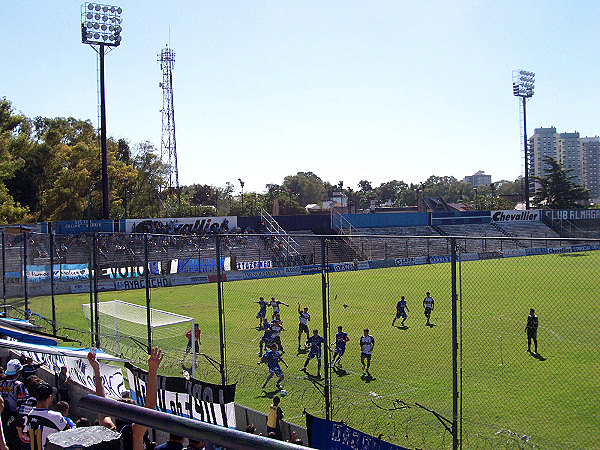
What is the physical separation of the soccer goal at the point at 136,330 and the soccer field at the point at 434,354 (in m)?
0.87

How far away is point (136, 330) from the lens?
1636 cm

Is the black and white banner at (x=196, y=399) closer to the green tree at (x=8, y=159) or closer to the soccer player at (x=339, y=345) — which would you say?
the soccer player at (x=339, y=345)

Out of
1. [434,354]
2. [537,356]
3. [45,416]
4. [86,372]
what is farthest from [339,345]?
[45,416]

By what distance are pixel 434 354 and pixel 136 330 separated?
9810mm

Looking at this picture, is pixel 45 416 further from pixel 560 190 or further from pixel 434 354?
pixel 560 190

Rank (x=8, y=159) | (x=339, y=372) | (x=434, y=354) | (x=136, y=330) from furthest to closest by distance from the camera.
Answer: (x=8, y=159), (x=434, y=354), (x=339, y=372), (x=136, y=330)

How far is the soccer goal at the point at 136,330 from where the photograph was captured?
1530 cm

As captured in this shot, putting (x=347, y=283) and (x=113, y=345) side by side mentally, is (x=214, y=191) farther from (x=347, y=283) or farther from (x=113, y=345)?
(x=113, y=345)

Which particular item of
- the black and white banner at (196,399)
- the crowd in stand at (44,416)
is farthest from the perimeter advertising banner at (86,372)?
the black and white banner at (196,399)

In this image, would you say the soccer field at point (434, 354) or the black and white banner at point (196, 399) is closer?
the black and white banner at point (196, 399)

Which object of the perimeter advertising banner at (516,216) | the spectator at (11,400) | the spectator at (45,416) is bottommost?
the spectator at (11,400)

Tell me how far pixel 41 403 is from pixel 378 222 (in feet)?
186

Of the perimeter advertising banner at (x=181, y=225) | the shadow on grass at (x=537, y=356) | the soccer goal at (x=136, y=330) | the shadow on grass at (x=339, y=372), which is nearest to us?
the soccer goal at (x=136, y=330)

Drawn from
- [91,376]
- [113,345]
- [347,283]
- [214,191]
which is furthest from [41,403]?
[214,191]
